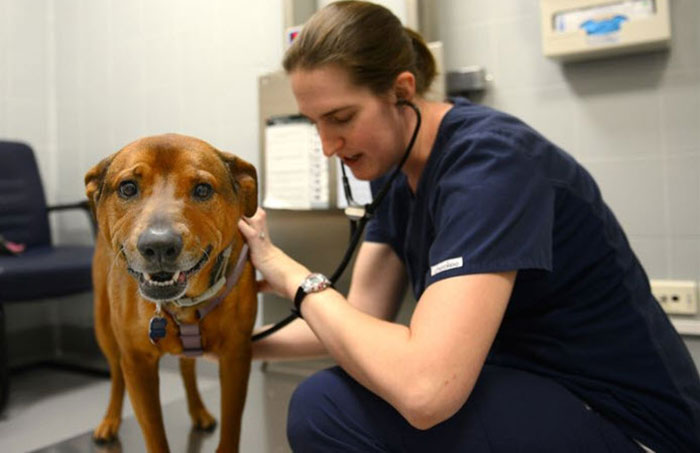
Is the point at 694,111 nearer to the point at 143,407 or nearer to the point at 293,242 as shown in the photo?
the point at 293,242

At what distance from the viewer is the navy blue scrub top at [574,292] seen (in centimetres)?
92

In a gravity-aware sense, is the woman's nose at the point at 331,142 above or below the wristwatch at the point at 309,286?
above

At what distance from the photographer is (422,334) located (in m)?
0.86

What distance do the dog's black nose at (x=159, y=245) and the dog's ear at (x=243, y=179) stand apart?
0.23 m

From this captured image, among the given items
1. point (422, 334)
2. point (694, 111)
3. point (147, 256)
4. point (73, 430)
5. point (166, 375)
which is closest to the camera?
point (147, 256)

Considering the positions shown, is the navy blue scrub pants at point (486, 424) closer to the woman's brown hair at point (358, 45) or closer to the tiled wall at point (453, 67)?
the woman's brown hair at point (358, 45)

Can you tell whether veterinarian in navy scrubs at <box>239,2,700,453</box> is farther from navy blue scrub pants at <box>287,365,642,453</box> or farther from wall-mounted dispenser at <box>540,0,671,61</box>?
wall-mounted dispenser at <box>540,0,671,61</box>

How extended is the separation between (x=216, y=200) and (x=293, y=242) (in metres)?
0.90

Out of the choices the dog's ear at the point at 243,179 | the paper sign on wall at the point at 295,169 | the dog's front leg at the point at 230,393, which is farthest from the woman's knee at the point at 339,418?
the paper sign on wall at the point at 295,169

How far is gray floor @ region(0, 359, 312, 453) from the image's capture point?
55.7 inches

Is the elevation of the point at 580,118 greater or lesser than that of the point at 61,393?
greater

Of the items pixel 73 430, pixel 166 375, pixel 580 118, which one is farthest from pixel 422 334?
pixel 73 430

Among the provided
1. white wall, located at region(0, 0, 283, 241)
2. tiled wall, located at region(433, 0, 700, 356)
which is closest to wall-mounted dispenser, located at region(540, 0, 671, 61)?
tiled wall, located at region(433, 0, 700, 356)

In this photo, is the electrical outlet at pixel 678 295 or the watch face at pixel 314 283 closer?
the watch face at pixel 314 283
